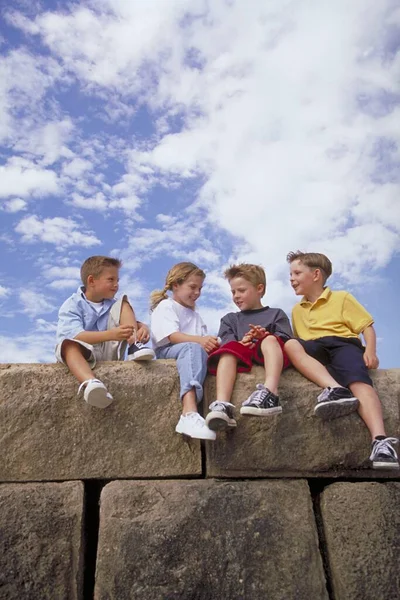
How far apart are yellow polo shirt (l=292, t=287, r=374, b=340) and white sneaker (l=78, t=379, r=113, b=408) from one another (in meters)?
1.47

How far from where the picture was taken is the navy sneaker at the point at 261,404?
9.78 ft

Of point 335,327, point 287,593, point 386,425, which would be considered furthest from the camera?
point 335,327

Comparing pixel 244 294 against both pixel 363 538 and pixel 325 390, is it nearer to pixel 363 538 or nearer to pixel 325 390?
pixel 325 390

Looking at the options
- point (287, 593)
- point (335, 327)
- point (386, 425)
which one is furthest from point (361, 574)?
point (335, 327)

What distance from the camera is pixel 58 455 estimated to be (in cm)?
320

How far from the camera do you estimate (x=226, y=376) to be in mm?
3307

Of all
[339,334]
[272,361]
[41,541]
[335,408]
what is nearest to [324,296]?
[339,334]

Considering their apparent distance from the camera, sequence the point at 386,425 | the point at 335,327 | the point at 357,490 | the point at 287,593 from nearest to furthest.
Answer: the point at 287,593 → the point at 357,490 → the point at 386,425 → the point at 335,327

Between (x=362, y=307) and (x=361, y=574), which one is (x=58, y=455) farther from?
(x=362, y=307)

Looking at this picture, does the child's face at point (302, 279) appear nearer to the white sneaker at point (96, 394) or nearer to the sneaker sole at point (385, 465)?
the sneaker sole at point (385, 465)

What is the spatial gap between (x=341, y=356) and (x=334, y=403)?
1.55 feet

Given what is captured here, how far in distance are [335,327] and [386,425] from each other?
0.76 metres

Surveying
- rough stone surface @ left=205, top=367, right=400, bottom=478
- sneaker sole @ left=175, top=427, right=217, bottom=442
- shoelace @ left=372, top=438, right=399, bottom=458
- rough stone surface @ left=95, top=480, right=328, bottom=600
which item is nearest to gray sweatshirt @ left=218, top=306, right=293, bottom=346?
rough stone surface @ left=205, top=367, right=400, bottom=478

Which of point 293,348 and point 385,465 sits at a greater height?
point 293,348
